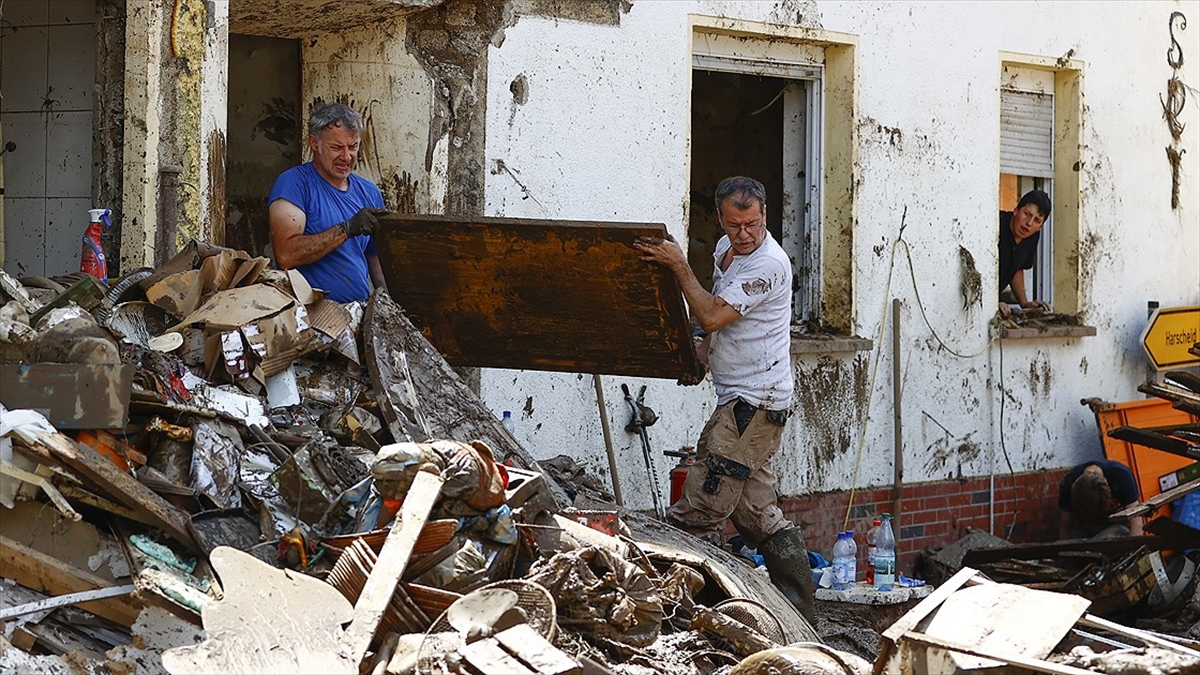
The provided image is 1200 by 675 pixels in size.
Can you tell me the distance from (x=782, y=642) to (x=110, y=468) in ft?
7.93

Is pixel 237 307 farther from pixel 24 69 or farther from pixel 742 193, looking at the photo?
pixel 742 193

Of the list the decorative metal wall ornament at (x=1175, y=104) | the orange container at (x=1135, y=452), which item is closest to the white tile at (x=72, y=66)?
the orange container at (x=1135, y=452)

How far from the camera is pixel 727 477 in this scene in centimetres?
659

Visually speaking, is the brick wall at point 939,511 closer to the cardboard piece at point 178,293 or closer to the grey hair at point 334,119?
the grey hair at point 334,119

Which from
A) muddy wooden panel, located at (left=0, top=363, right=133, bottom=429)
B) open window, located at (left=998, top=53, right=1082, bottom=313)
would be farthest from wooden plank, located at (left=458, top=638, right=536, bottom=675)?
open window, located at (left=998, top=53, right=1082, bottom=313)

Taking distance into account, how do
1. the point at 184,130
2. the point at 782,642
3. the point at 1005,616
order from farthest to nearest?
the point at 184,130, the point at 782,642, the point at 1005,616

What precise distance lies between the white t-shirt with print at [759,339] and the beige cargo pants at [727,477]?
0.10 meters

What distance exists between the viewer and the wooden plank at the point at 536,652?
4.29 meters

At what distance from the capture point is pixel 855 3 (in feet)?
30.0

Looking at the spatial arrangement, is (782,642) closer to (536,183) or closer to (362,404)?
(362,404)

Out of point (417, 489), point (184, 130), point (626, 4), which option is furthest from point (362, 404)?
point (626, 4)

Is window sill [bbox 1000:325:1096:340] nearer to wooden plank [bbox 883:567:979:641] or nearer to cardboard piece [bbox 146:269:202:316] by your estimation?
wooden plank [bbox 883:567:979:641]

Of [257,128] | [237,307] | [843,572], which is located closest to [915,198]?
[843,572]

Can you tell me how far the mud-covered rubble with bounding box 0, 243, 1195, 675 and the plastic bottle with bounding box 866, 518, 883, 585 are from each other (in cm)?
206
